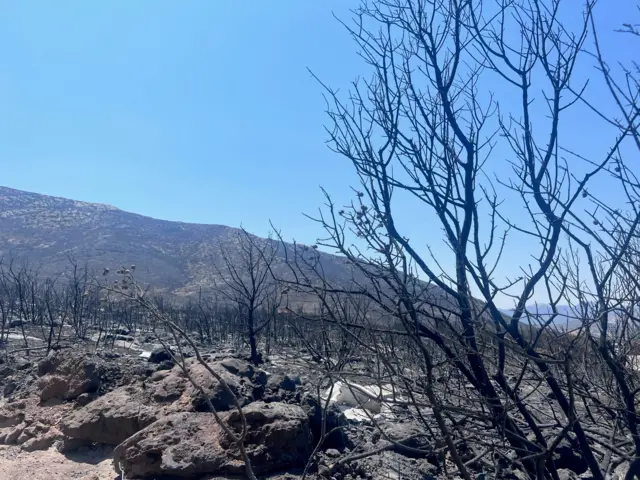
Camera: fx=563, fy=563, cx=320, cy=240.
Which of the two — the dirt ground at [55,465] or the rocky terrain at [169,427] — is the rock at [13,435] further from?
the dirt ground at [55,465]

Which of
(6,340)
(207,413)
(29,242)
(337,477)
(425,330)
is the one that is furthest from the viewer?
(29,242)

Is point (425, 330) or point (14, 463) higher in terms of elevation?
point (425, 330)

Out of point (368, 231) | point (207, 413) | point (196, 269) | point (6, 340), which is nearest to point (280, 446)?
point (207, 413)

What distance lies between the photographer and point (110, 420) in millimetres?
5594

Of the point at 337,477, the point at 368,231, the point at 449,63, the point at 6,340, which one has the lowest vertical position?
the point at 6,340

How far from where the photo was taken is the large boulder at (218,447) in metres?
4.26

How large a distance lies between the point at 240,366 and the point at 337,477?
98.2 inches

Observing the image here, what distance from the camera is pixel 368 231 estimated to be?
2383 millimetres

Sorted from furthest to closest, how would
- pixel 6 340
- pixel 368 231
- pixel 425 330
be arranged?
pixel 6 340 < pixel 425 330 < pixel 368 231

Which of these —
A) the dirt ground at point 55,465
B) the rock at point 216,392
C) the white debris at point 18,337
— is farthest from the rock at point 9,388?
the white debris at point 18,337

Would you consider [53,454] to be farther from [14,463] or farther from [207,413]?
[207,413]

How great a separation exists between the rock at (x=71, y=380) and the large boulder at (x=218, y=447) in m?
2.30

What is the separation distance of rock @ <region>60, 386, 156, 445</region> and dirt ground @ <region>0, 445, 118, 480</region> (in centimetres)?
16

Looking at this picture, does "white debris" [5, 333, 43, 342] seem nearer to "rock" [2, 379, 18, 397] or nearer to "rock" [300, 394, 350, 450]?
"rock" [2, 379, 18, 397]
